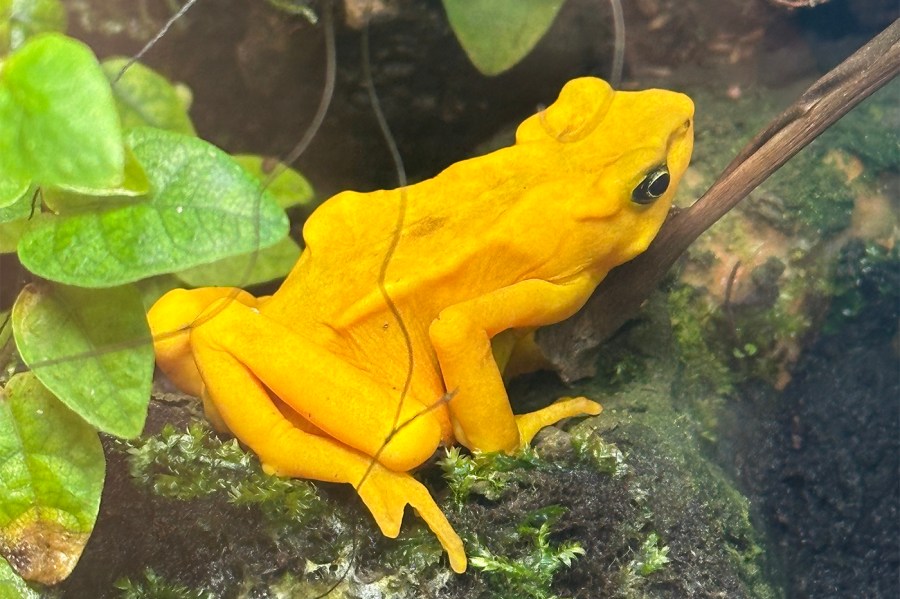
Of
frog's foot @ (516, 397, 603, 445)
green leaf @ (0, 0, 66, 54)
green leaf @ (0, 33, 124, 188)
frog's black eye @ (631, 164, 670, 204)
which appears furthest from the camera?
frog's foot @ (516, 397, 603, 445)

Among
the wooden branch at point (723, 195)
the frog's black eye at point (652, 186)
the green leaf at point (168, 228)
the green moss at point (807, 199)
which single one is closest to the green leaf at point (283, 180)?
the green leaf at point (168, 228)

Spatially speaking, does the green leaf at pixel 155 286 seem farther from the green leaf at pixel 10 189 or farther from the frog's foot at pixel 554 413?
the frog's foot at pixel 554 413

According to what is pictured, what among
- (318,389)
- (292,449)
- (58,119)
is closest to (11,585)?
Answer: (292,449)

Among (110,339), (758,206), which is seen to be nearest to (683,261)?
(758,206)

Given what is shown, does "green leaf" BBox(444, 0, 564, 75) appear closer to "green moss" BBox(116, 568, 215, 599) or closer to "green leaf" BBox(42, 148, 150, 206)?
"green leaf" BBox(42, 148, 150, 206)

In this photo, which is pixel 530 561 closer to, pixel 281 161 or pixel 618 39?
pixel 281 161

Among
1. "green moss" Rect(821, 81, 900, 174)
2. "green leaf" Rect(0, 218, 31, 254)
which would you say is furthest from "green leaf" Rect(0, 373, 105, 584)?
"green moss" Rect(821, 81, 900, 174)
